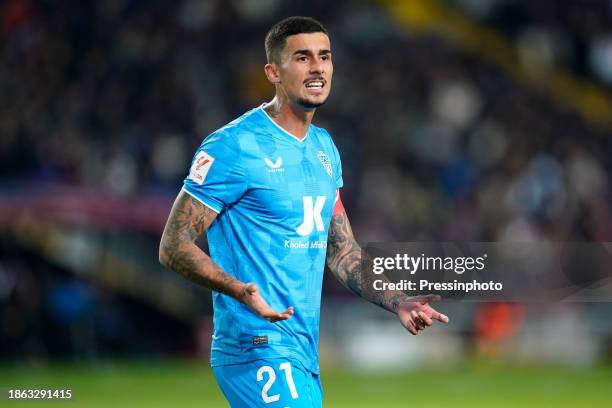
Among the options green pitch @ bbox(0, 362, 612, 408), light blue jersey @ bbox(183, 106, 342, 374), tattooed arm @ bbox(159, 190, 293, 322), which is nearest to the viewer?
tattooed arm @ bbox(159, 190, 293, 322)

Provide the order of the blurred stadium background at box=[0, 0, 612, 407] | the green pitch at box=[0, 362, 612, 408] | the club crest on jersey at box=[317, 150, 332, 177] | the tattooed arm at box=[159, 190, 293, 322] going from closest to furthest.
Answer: the tattooed arm at box=[159, 190, 293, 322] < the club crest on jersey at box=[317, 150, 332, 177] < the green pitch at box=[0, 362, 612, 408] < the blurred stadium background at box=[0, 0, 612, 407]

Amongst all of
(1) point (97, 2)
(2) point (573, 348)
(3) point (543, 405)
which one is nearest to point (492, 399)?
(3) point (543, 405)

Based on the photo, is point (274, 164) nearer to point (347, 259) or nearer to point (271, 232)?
point (271, 232)

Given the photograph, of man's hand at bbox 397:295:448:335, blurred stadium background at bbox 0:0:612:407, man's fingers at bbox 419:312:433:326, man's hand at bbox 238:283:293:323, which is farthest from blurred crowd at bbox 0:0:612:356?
man's hand at bbox 238:283:293:323

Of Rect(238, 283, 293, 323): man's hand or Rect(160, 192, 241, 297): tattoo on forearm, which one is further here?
Rect(160, 192, 241, 297): tattoo on forearm

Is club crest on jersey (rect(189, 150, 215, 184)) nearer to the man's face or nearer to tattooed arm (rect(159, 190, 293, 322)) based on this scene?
tattooed arm (rect(159, 190, 293, 322))

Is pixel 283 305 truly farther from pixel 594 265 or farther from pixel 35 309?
pixel 35 309

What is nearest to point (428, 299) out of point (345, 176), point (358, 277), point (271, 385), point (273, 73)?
point (358, 277)

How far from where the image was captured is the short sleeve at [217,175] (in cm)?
513

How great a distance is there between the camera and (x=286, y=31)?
548 centimetres

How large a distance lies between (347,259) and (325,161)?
510 millimetres

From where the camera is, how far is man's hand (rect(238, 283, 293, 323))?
461 centimetres

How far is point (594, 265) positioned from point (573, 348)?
31.1 feet

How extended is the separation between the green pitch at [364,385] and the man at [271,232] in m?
6.95
